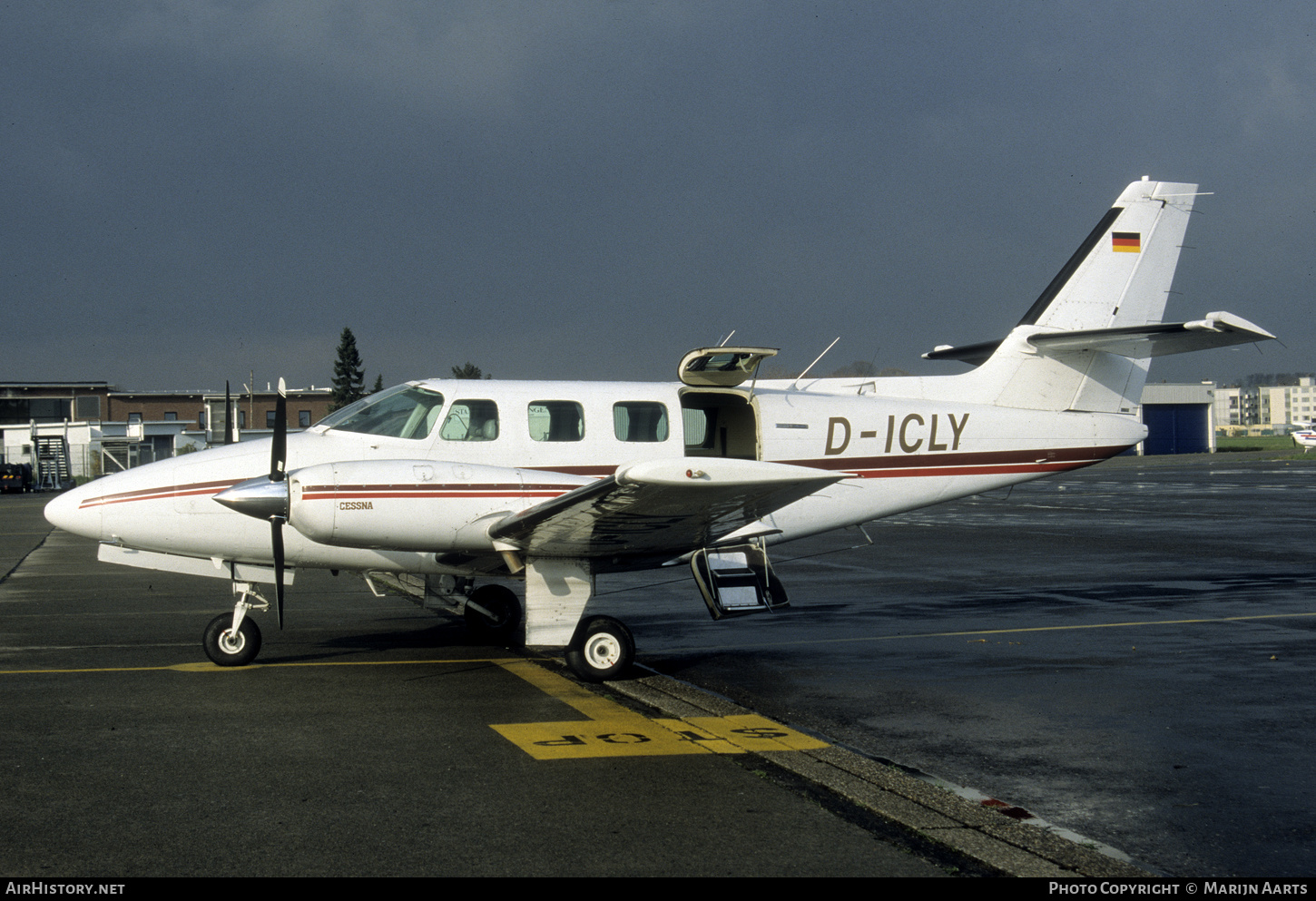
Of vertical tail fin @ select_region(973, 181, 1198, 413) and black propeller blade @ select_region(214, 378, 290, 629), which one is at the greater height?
vertical tail fin @ select_region(973, 181, 1198, 413)

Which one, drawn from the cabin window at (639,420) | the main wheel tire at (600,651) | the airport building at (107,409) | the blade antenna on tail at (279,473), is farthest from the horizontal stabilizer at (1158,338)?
the airport building at (107,409)

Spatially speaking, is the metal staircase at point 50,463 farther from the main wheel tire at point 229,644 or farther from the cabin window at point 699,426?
the cabin window at point 699,426

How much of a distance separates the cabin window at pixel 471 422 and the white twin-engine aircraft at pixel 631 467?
2 cm

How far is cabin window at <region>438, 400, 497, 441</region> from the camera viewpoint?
31.8ft

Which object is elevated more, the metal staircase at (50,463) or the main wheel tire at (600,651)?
the metal staircase at (50,463)

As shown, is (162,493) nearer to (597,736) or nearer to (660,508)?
(660,508)

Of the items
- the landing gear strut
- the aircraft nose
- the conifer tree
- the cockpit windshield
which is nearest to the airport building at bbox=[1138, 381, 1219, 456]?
the conifer tree

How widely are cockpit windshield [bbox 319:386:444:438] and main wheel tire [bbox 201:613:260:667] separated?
6.37 feet

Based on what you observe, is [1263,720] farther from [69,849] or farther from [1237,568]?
[1237,568]

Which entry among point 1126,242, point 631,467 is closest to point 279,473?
point 631,467

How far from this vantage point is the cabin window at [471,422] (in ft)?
31.8

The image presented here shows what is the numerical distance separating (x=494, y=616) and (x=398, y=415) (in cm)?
255

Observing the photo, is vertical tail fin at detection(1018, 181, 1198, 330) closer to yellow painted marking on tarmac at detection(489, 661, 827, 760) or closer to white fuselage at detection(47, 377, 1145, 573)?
white fuselage at detection(47, 377, 1145, 573)
